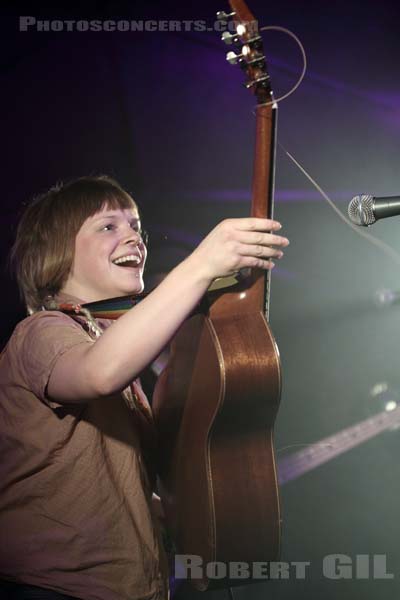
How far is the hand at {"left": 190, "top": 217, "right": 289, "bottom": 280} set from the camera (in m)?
1.02

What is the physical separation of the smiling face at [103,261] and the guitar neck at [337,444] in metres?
1.81

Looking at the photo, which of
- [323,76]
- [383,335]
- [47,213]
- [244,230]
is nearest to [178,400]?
[244,230]

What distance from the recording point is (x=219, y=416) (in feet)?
3.87

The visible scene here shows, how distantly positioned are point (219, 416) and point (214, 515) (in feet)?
0.79

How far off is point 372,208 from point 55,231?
98 centimetres

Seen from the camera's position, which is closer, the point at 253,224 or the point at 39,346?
the point at 253,224

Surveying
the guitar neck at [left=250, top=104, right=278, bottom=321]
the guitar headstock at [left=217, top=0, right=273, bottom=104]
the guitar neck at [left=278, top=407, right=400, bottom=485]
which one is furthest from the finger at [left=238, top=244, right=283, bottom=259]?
the guitar neck at [left=278, top=407, right=400, bottom=485]

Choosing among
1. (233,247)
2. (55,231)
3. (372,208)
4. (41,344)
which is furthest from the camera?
(55,231)

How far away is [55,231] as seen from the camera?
5.55 ft

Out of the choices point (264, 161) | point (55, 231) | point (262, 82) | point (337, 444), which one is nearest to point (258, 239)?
point (264, 161)

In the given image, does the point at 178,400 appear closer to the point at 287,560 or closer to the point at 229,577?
the point at 229,577

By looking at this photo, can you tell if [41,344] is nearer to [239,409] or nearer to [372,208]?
[239,409]

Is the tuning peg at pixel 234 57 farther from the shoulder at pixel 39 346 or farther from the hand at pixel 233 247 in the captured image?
the shoulder at pixel 39 346

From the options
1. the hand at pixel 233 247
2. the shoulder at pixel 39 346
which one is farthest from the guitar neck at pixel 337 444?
the hand at pixel 233 247
